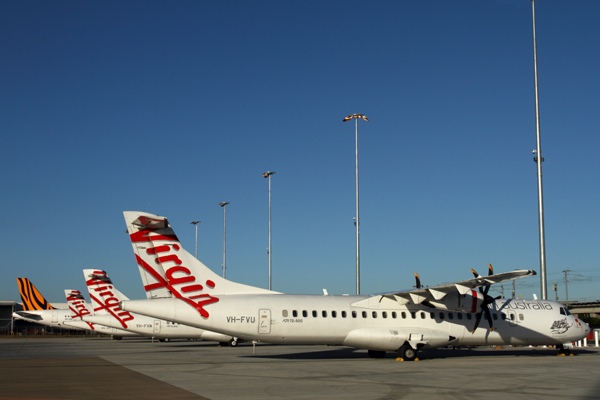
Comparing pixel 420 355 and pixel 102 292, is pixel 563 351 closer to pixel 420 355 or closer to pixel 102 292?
pixel 420 355

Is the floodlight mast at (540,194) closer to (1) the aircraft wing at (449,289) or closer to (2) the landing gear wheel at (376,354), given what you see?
(1) the aircraft wing at (449,289)

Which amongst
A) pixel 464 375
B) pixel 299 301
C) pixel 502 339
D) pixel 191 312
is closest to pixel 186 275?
pixel 191 312

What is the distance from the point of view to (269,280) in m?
51.7

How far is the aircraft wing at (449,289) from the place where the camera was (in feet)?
70.8

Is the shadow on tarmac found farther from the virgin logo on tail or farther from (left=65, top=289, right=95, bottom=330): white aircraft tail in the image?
(left=65, top=289, right=95, bottom=330): white aircraft tail

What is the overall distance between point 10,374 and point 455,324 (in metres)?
18.9

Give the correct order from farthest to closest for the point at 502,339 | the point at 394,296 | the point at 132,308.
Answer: the point at 502,339 < the point at 394,296 < the point at 132,308

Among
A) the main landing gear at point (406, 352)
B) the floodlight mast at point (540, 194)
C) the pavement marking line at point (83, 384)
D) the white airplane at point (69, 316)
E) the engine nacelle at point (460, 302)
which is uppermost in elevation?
the floodlight mast at point (540, 194)

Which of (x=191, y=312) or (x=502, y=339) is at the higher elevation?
(x=191, y=312)

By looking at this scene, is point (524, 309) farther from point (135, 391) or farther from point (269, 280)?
point (269, 280)

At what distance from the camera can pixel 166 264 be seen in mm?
21703

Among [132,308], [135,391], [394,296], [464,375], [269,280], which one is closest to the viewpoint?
[135,391]

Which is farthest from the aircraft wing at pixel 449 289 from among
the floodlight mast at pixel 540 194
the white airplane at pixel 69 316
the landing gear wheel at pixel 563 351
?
the white airplane at pixel 69 316

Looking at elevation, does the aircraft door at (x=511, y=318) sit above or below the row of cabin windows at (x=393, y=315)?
below
